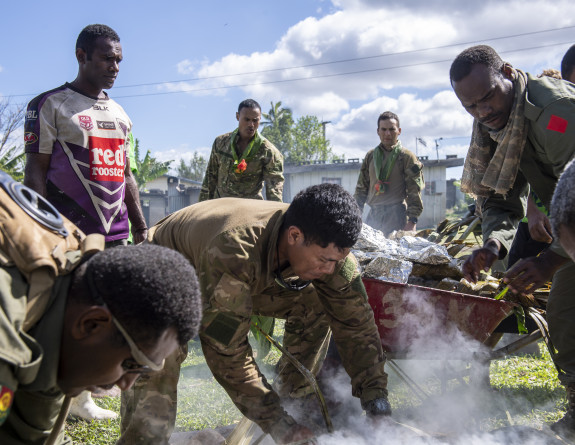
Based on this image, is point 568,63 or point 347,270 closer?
point 347,270

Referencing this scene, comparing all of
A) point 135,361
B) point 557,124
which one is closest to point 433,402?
point 557,124

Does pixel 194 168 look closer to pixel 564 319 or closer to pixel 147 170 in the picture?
pixel 147 170

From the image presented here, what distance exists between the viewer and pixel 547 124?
2635mm

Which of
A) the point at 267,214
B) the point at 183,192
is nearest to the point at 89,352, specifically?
the point at 267,214

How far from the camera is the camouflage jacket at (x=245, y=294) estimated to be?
2311 mm

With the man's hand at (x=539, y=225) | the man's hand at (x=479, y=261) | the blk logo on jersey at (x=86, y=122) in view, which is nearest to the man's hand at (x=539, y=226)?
the man's hand at (x=539, y=225)

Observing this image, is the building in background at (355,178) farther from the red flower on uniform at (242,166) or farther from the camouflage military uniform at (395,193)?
the red flower on uniform at (242,166)

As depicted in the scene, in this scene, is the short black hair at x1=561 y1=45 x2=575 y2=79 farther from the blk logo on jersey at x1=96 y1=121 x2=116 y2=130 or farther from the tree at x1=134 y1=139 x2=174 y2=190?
the tree at x1=134 y1=139 x2=174 y2=190

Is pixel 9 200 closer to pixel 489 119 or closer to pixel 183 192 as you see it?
pixel 489 119

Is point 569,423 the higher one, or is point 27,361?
point 27,361

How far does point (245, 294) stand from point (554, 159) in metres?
1.74

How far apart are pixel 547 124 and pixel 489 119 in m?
0.33

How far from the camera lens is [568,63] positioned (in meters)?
3.87

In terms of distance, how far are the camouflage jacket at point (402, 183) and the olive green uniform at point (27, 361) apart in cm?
535
